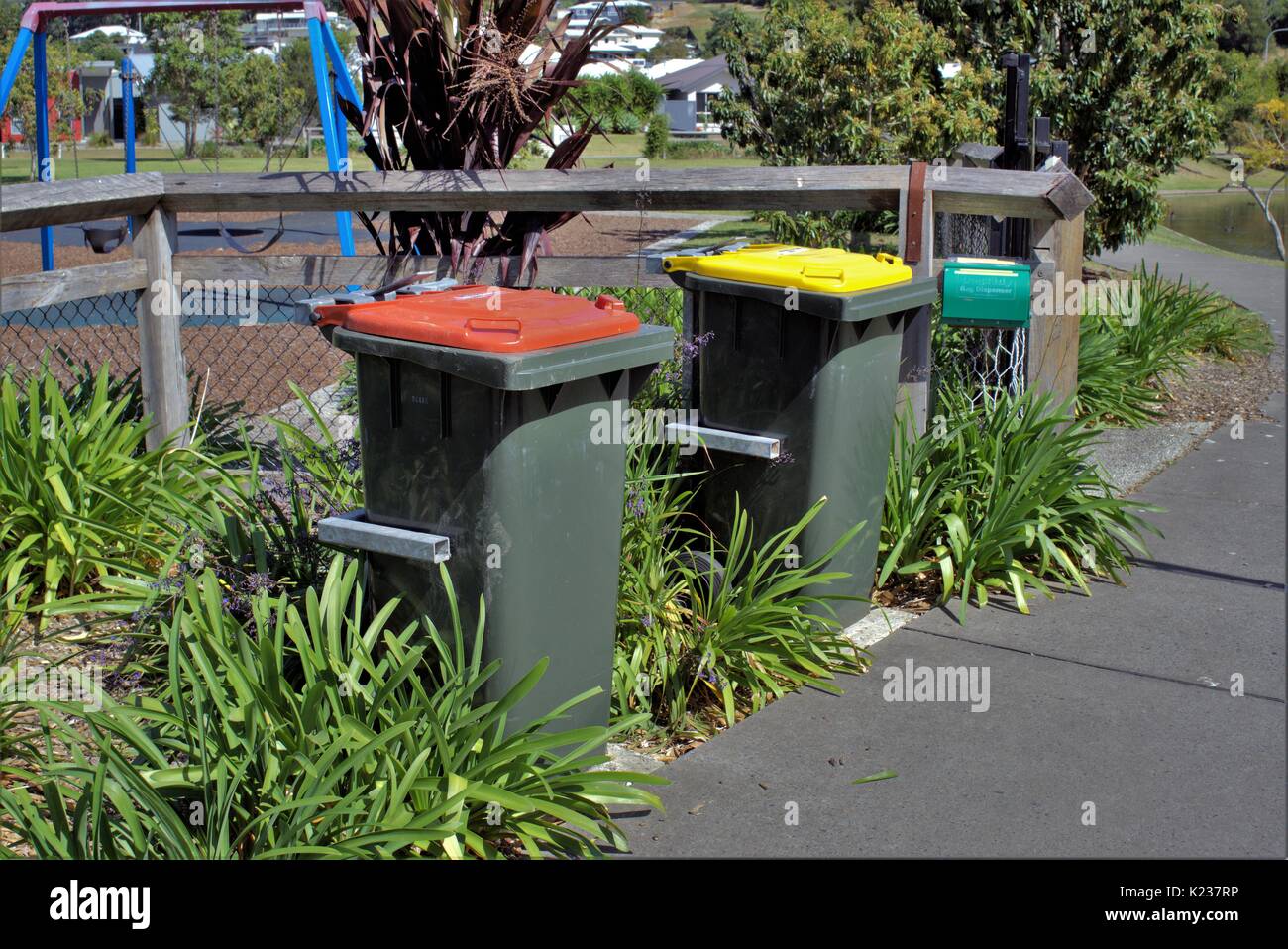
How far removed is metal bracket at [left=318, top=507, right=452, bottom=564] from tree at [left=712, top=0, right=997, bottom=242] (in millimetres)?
10042

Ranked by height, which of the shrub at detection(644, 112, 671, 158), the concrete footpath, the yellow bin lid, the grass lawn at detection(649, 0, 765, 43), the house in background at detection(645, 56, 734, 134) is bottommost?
the concrete footpath

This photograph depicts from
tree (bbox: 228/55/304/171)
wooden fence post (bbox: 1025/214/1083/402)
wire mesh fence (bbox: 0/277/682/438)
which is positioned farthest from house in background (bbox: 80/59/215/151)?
wooden fence post (bbox: 1025/214/1083/402)

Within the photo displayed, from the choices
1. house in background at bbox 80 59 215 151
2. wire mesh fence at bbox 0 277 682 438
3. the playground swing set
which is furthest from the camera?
house in background at bbox 80 59 215 151

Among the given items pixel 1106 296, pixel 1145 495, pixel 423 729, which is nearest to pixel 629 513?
pixel 423 729

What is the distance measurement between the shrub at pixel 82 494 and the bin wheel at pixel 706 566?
1684 mm

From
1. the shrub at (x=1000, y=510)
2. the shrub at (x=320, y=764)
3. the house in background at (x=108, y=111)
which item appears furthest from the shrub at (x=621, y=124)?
the house in background at (x=108, y=111)

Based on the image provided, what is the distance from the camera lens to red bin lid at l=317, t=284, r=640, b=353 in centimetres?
338

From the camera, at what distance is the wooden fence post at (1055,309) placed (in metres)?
5.63

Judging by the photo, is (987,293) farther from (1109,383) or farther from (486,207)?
(1109,383)

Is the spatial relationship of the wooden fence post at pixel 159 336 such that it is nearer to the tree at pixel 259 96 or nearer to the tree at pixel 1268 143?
the tree at pixel 1268 143

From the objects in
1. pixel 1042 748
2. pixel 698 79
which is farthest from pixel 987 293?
pixel 698 79

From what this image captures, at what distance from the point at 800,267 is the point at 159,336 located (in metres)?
2.86

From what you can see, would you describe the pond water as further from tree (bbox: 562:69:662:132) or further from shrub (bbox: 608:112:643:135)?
tree (bbox: 562:69:662:132)

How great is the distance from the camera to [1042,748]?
13.1 feet
